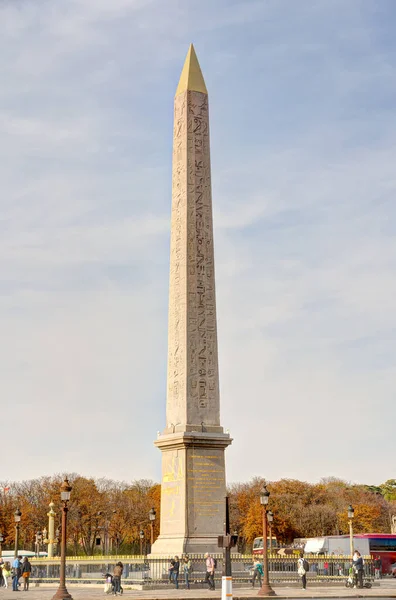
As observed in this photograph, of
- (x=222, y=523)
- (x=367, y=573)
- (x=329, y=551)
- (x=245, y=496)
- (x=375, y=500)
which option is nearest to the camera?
(x=222, y=523)

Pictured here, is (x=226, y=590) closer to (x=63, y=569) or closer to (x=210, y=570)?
(x=63, y=569)

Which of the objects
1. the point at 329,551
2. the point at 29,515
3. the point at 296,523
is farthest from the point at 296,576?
the point at 296,523

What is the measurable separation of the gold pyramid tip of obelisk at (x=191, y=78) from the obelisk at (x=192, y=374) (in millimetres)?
1117

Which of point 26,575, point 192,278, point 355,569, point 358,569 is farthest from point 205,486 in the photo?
point 26,575

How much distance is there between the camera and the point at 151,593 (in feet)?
90.4

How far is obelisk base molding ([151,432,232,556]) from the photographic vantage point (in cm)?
2977

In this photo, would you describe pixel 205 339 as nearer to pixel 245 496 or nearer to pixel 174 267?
pixel 174 267

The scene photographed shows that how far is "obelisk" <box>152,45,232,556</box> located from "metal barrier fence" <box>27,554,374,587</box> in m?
0.74

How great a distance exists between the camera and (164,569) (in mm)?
30266

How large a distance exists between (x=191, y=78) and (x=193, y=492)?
1523 centimetres

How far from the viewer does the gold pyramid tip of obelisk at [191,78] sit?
34.1 metres

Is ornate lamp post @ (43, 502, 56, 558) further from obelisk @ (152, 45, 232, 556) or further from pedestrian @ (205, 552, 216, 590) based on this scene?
pedestrian @ (205, 552, 216, 590)

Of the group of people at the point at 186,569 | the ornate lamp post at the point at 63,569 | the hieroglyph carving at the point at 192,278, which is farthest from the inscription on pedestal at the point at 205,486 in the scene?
the ornate lamp post at the point at 63,569

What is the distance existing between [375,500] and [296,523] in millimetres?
16694
